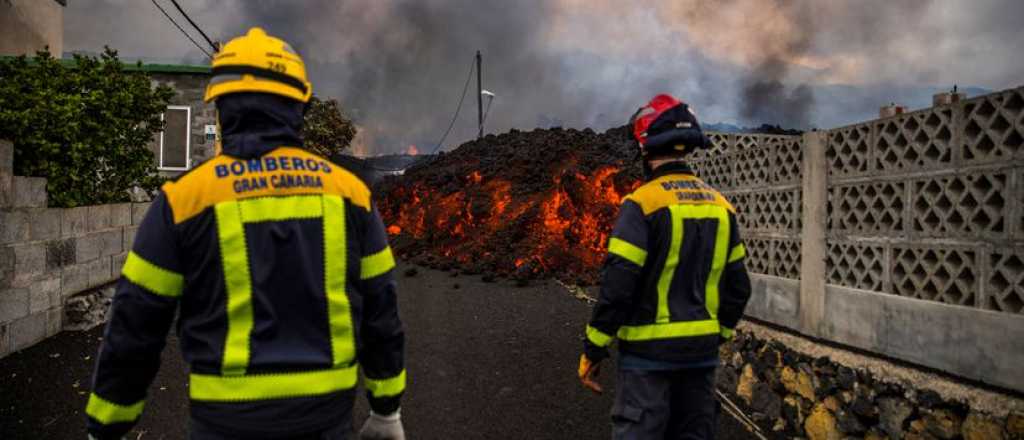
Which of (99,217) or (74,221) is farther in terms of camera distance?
(99,217)

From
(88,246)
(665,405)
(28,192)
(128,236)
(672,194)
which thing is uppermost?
(28,192)

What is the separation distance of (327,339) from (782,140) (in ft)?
16.4

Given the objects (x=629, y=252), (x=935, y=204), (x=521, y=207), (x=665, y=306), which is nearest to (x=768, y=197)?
(x=935, y=204)

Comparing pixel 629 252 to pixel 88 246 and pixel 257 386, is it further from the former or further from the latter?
pixel 88 246

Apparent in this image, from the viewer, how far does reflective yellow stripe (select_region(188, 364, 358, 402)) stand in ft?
5.84

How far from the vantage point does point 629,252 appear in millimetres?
2812

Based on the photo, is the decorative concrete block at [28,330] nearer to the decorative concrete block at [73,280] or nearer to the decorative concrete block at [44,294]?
the decorative concrete block at [44,294]

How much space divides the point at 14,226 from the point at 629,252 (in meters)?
6.26

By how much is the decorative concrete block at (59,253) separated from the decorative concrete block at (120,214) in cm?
89

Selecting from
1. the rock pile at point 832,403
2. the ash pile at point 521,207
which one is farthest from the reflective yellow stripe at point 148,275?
the ash pile at point 521,207

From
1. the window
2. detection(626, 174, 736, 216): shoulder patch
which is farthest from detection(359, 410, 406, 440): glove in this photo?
the window

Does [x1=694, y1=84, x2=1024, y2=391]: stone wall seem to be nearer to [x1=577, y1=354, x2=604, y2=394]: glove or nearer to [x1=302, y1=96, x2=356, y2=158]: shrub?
[x1=577, y1=354, x2=604, y2=394]: glove

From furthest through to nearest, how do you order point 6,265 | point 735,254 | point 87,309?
1. point 87,309
2. point 6,265
3. point 735,254

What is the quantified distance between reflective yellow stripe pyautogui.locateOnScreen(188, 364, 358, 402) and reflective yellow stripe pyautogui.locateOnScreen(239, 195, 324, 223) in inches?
19.3
